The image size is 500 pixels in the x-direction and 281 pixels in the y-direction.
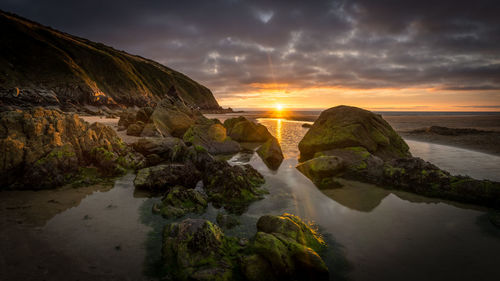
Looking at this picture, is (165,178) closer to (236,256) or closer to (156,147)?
(236,256)

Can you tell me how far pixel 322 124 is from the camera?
14.2 m

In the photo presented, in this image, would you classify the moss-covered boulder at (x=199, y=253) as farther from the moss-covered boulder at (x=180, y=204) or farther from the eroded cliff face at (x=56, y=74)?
the eroded cliff face at (x=56, y=74)

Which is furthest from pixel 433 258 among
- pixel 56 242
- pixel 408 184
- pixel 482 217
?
pixel 56 242

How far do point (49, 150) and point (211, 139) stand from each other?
366 inches

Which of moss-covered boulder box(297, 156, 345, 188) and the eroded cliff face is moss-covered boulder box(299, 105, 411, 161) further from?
the eroded cliff face

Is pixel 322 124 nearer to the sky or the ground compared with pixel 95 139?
nearer to the sky

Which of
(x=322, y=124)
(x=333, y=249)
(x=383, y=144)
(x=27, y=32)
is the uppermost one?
(x=27, y=32)

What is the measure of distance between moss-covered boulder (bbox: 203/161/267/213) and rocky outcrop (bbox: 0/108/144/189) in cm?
476

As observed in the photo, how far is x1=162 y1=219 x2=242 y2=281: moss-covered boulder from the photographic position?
12.0 feet

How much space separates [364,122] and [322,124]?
2.53 metres

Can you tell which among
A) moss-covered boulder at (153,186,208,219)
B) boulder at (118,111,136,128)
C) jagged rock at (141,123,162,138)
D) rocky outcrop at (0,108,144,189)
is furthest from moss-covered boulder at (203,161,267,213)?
boulder at (118,111,136,128)

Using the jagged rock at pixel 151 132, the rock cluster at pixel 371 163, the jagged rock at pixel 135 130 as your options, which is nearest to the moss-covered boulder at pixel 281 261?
the rock cluster at pixel 371 163

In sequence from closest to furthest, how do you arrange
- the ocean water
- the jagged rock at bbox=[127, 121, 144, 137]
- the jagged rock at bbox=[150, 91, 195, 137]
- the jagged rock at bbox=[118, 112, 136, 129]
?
the ocean water → the jagged rock at bbox=[127, 121, 144, 137] → the jagged rock at bbox=[150, 91, 195, 137] → the jagged rock at bbox=[118, 112, 136, 129]

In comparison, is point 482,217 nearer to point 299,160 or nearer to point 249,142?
point 299,160
